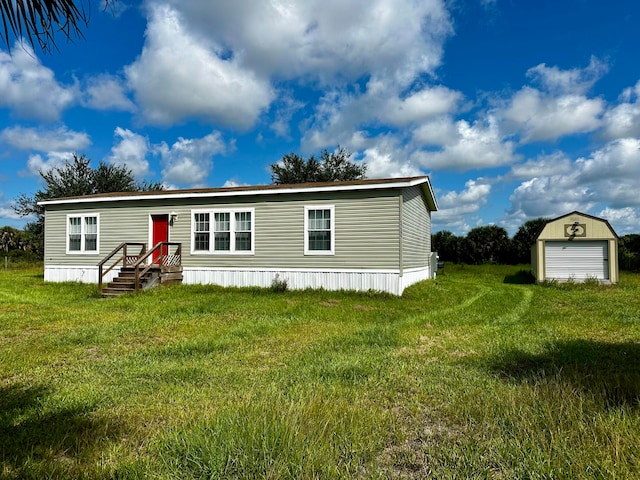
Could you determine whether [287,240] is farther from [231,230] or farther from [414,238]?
[414,238]

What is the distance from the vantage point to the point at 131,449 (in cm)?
307

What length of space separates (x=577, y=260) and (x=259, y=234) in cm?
1286

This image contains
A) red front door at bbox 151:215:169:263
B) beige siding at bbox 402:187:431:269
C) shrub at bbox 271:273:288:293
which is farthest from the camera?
red front door at bbox 151:215:169:263

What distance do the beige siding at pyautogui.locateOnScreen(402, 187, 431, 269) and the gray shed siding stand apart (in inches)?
33.7

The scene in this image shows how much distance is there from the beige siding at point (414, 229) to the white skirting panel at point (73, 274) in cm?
1091

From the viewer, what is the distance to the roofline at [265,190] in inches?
507

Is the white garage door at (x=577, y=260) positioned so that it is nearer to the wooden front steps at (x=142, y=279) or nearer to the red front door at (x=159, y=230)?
the wooden front steps at (x=142, y=279)

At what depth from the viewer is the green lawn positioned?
2771 mm

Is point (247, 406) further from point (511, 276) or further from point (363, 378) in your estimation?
point (511, 276)

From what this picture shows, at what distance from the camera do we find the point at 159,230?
15.8 meters

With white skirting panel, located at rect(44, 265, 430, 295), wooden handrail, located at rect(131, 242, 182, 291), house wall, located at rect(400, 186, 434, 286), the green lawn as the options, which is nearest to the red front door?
wooden handrail, located at rect(131, 242, 182, 291)

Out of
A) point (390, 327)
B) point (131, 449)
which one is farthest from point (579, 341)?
point (131, 449)

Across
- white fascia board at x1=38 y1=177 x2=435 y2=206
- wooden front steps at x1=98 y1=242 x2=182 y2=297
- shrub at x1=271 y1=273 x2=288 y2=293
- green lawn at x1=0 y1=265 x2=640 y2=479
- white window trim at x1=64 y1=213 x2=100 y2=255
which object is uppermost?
white fascia board at x1=38 y1=177 x2=435 y2=206

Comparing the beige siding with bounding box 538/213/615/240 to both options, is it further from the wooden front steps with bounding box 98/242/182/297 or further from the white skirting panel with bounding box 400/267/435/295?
the wooden front steps with bounding box 98/242/182/297
